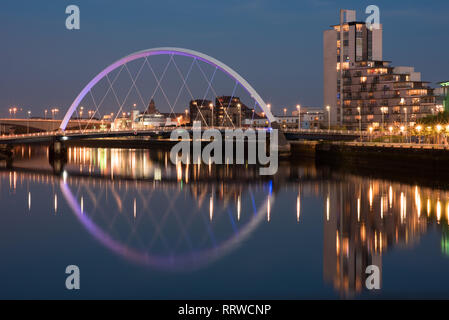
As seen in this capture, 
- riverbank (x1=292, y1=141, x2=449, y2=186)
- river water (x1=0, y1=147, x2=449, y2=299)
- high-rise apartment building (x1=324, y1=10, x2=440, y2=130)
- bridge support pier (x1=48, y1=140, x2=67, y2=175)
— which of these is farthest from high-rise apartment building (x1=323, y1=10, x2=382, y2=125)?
river water (x1=0, y1=147, x2=449, y2=299)

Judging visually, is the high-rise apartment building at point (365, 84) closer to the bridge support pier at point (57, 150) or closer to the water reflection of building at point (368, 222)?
the bridge support pier at point (57, 150)

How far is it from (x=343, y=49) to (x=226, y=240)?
251ft

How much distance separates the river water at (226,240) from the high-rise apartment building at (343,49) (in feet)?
188

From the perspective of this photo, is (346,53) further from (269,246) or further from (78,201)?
(269,246)

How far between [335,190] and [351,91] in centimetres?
5960

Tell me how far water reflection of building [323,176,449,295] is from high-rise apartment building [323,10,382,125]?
5891cm

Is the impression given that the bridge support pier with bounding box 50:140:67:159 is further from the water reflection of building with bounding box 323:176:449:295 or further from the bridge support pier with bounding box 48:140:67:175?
the water reflection of building with bounding box 323:176:449:295

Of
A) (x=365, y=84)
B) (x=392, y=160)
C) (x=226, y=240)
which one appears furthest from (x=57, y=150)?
(x=226, y=240)

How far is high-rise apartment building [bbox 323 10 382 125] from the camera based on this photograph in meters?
91.7

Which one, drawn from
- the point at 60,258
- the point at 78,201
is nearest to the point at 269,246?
the point at 60,258

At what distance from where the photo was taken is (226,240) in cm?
2028

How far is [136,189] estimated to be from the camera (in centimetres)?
3669

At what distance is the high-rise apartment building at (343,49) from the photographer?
9169cm

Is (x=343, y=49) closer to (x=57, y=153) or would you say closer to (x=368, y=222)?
(x=57, y=153)
